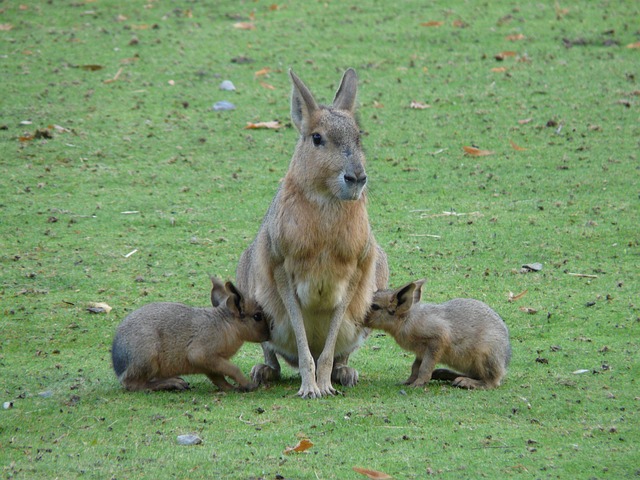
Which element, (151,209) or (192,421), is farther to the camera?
(151,209)

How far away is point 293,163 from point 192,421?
1628mm

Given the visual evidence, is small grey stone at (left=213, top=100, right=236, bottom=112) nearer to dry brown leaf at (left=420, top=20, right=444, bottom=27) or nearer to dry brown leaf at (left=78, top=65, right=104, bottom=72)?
dry brown leaf at (left=78, top=65, right=104, bottom=72)

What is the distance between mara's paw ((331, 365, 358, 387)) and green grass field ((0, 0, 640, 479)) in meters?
0.21

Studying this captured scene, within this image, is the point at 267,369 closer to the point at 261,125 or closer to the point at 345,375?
the point at 345,375

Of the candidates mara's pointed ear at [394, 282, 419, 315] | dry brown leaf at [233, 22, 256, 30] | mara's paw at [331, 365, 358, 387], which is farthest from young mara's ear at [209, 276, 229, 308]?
dry brown leaf at [233, 22, 256, 30]

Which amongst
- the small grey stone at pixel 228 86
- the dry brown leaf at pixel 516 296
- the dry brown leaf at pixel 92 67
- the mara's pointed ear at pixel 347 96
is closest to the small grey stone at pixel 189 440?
the mara's pointed ear at pixel 347 96

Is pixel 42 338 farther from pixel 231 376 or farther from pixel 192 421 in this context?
pixel 192 421

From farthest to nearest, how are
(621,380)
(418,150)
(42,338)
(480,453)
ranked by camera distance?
(418,150) → (42,338) → (621,380) → (480,453)

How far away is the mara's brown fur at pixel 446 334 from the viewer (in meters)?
6.14

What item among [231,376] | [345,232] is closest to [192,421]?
[231,376]

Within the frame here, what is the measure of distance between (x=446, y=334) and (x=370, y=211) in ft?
10.5

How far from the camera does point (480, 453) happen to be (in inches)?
190

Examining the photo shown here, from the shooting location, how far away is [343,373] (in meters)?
6.31

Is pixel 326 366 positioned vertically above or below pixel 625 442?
below
